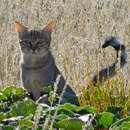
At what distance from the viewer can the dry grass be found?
491cm

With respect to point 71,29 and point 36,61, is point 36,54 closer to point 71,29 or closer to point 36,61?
point 36,61

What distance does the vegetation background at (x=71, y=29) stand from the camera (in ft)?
16.1

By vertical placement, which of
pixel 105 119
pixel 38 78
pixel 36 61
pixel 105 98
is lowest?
pixel 38 78

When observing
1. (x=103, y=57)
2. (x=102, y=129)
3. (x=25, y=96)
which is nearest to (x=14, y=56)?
(x=103, y=57)

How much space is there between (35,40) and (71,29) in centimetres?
120

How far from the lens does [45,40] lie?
15.2 ft

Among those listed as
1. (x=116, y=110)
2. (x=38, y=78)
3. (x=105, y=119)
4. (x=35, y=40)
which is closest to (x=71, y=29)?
(x=35, y=40)

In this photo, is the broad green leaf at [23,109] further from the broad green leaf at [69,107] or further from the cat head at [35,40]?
the cat head at [35,40]

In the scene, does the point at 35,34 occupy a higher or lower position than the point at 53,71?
higher

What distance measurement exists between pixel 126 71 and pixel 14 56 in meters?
1.26

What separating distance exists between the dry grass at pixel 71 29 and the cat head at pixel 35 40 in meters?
0.34

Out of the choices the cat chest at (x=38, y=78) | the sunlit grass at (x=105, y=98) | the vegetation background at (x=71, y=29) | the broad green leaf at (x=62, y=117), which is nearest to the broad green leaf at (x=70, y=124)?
the broad green leaf at (x=62, y=117)

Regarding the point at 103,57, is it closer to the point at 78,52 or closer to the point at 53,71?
the point at 78,52

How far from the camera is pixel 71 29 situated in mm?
5754
